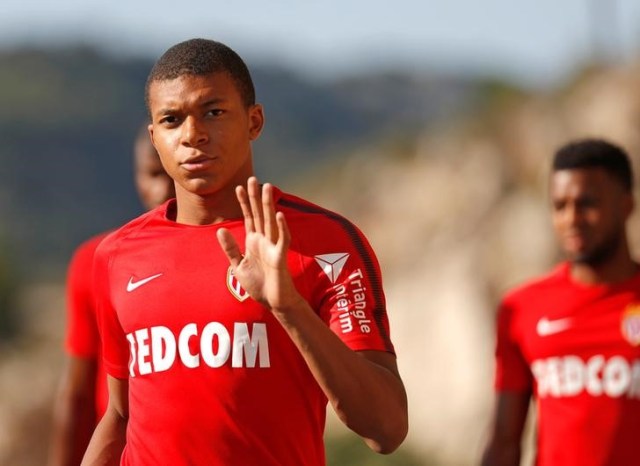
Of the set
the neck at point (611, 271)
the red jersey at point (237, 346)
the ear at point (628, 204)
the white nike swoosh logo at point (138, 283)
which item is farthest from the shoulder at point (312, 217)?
the ear at point (628, 204)

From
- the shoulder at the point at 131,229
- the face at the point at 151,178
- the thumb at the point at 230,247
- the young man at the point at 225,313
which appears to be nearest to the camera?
the thumb at the point at 230,247

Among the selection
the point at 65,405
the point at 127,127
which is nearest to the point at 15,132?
the point at 127,127

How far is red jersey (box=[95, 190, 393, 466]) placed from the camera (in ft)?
18.4

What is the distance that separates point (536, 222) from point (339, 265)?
60.5ft

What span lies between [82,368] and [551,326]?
231cm

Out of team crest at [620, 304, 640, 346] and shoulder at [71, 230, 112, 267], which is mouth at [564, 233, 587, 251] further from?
shoulder at [71, 230, 112, 267]

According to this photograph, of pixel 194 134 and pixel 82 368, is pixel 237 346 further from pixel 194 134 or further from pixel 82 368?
pixel 82 368

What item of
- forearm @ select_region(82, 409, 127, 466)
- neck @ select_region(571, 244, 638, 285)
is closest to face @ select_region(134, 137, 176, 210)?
neck @ select_region(571, 244, 638, 285)

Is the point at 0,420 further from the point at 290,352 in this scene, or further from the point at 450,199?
the point at 290,352

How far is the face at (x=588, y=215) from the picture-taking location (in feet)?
28.4

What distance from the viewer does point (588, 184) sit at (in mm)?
8797

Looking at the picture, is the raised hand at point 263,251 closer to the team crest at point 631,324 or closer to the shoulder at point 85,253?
the team crest at point 631,324

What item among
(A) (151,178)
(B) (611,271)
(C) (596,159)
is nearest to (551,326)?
(B) (611,271)

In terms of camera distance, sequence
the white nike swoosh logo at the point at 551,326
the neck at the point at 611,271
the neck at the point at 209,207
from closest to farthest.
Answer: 1. the neck at the point at 209,207
2. the white nike swoosh logo at the point at 551,326
3. the neck at the point at 611,271
